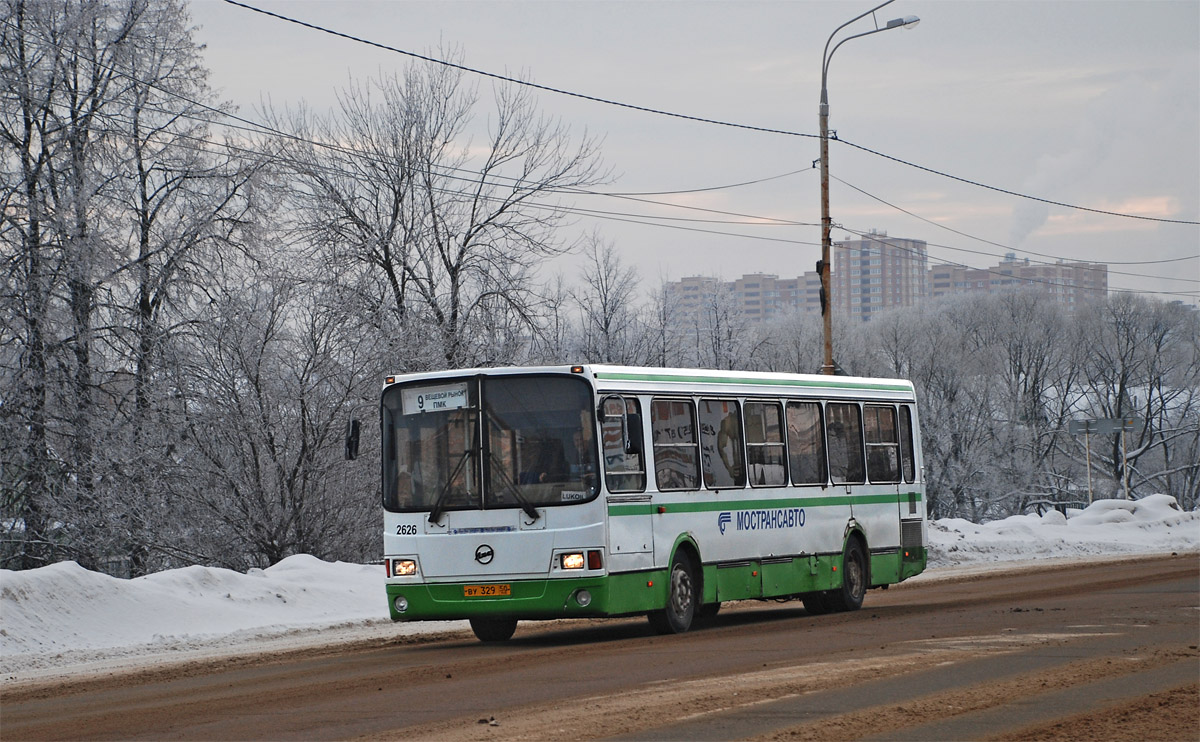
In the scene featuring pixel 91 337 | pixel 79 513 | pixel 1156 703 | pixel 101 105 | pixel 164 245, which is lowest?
pixel 1156 703

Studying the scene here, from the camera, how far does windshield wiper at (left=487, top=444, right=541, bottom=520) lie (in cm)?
1499

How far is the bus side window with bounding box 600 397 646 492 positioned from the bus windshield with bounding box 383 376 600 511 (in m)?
0.17

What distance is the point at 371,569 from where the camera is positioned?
2258 centimetres

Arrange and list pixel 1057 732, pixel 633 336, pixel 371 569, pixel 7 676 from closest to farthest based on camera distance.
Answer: pixel 1057 732 < pixel 7 676 < pixel 371 569 < pixel 633 336

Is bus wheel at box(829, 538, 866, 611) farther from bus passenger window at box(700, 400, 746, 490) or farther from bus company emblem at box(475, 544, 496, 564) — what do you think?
bus company emblem at box(475, 544, 496, 564)

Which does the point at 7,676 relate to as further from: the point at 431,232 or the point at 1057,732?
the point at 431,232

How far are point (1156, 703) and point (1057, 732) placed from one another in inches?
60.2

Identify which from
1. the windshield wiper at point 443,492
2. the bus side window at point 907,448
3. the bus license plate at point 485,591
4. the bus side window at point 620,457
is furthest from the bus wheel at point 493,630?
the bus side window at point 907,448

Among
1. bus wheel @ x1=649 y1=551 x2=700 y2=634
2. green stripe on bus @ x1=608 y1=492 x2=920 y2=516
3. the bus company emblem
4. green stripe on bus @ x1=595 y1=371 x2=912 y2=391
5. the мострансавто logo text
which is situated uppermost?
green stripe on bus @ x1=595 y1=371 x2=912 y2=391

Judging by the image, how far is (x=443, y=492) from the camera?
50.4 ft

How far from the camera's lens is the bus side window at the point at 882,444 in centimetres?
2027

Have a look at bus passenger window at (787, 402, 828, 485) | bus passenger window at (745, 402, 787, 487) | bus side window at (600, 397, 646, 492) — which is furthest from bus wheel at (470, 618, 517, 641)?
bus passenger window at (787, 402, 828, 485)

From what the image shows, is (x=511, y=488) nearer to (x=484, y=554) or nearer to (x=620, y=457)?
(x=484, y=554)

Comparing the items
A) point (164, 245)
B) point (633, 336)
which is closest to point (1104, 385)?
point (633, 336)
